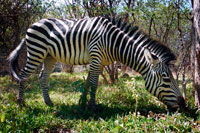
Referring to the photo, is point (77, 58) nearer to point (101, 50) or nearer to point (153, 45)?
point (101, 50)

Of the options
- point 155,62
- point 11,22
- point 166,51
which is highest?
point 11,22

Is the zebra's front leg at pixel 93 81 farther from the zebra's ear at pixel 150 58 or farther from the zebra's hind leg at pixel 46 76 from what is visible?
the zebra's hind leg at pixel 46 76

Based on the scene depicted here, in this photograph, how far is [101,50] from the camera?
4.04m

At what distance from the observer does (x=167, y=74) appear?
11.5 ft

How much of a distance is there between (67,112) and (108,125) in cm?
134

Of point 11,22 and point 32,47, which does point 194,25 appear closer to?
point 32,47

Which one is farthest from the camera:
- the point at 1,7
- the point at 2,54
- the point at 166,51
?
the point at 2,54

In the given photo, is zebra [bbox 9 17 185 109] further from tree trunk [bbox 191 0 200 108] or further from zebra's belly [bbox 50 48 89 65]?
tree trunk [bbox 191 0 200 108]

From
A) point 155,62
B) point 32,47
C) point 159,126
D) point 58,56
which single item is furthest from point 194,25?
point 32,47

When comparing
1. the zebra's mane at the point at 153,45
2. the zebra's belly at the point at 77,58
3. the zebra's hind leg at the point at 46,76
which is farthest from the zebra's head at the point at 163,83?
the zebra's hind leg at the point at 46,76

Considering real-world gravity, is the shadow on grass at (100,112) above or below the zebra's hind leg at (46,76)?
below

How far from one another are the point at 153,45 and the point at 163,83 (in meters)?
0.98

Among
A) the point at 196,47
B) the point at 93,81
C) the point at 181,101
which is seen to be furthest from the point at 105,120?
the point at 196,47

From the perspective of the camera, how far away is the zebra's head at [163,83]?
340 cm
